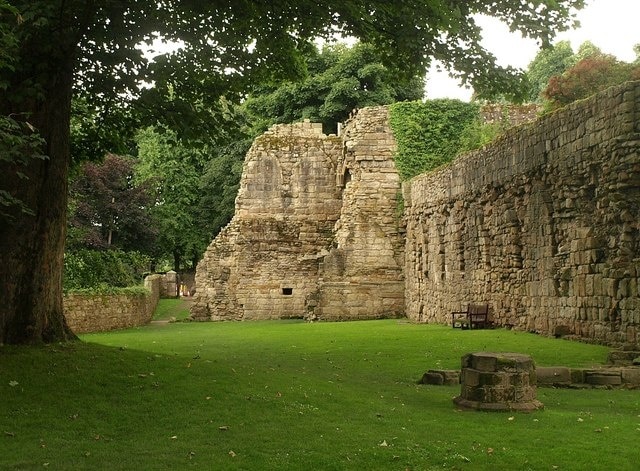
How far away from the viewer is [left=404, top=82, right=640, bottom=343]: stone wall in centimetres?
1401

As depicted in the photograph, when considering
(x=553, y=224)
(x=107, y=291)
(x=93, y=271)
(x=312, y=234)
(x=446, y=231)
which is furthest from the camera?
(x=312, y=234)

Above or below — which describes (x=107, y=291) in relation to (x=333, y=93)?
below

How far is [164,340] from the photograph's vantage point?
19422 millimetres

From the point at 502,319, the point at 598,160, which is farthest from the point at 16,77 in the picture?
the point at 502,319

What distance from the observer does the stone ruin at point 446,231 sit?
14461 mm

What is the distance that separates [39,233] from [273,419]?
490 cm

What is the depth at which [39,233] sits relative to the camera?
11547 millimetres

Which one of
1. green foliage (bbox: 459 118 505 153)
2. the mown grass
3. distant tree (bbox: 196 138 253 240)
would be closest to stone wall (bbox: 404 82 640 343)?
the mown grass

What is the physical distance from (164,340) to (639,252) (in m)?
11.0

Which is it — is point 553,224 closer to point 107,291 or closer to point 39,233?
point 39,233

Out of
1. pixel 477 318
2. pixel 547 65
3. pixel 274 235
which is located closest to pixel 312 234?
pixel 274 235

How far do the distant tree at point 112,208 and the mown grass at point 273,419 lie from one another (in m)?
27.8

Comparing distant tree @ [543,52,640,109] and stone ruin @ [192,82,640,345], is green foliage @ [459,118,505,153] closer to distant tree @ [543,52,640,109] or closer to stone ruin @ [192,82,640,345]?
stone ruin @ [192,82,640,345]

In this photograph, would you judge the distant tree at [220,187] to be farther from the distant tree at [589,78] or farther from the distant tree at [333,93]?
the distant tree at [589,78]
